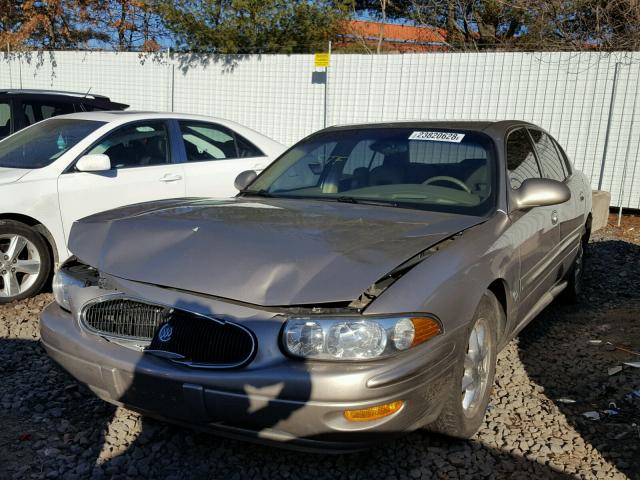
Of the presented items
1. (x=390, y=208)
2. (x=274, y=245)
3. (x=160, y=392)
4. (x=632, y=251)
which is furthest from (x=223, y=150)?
(x=632, y=251)

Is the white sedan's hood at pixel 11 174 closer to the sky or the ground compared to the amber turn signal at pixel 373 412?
closer to the sky

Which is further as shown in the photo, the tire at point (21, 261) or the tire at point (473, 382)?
the tire at point (21, 261)

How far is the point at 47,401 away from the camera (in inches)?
130

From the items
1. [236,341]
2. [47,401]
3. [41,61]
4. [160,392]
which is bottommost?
Result: [47,401]

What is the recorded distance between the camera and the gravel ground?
8.86ft

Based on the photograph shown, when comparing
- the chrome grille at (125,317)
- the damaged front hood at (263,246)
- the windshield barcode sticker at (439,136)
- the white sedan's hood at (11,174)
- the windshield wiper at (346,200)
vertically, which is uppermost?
the windshield barcode sticker at (439,136)

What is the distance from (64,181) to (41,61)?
10.9 meters

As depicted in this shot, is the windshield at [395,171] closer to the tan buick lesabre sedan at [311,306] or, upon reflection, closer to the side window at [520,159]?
the tan buick lesabre sedan at [311,306]

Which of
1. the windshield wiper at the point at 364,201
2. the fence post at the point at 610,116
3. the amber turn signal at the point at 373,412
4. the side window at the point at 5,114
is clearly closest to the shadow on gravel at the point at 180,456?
the amber turn signal at the point at 373,412

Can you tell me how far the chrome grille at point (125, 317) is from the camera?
2514mm

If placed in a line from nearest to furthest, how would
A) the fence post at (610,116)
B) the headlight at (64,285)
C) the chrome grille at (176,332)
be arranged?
the chrome grille at (176,332)
the headlight at (64,285)
the fence post at (610,116)

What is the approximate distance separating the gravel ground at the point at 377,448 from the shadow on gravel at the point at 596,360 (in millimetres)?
10

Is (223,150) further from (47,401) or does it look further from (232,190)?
(47,401)

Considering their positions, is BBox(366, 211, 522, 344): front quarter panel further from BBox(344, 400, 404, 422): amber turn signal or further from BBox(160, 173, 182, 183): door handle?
BBox(160, 173, 182, 183): door handle
